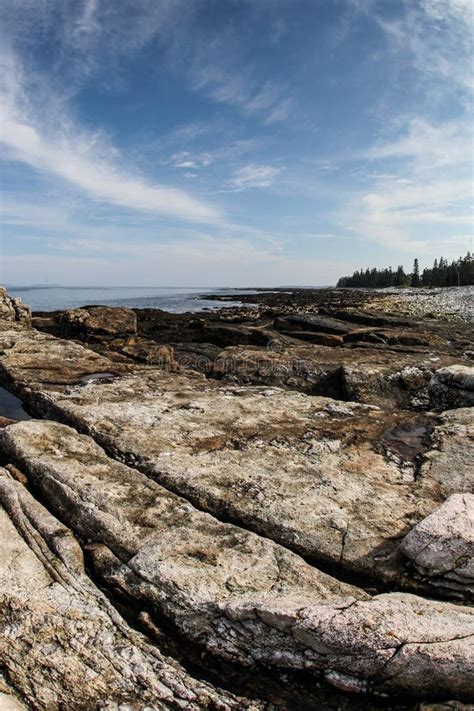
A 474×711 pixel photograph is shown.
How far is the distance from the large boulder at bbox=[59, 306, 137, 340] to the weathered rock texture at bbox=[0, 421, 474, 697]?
1919cm

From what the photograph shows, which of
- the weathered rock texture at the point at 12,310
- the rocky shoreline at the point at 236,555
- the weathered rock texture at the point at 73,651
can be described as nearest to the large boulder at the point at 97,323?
the weathered rock texture at the point at 12,310

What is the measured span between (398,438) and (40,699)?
23.0ft

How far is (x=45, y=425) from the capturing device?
832 cm

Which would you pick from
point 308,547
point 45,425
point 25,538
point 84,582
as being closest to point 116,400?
point 45,425

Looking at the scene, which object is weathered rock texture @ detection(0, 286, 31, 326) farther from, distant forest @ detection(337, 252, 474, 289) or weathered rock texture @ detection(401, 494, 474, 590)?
distant forest @ detection(337, 252, 474, 289)

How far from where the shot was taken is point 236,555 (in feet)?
16.7

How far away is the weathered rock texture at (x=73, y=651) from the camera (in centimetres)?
386

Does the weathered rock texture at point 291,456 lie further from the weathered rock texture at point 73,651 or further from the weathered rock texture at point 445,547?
the weathered rock texture at point 73,651

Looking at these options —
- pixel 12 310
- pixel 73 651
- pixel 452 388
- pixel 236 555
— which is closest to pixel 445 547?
pixel 236 555

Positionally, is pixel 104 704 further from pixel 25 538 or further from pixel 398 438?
pixel 398 438

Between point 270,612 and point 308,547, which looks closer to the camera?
point 270,612

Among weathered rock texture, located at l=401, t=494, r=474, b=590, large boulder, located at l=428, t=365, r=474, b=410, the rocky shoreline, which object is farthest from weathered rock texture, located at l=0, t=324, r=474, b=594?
large boulder, located at l=428, t=365, r=474, b=410

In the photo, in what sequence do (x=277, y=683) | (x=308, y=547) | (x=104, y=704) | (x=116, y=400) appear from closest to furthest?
(x=104, y=704), (x=277, y=683), (x=308, y=547), (x=116, y=400)

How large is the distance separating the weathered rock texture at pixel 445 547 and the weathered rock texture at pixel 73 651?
8.01 ft
